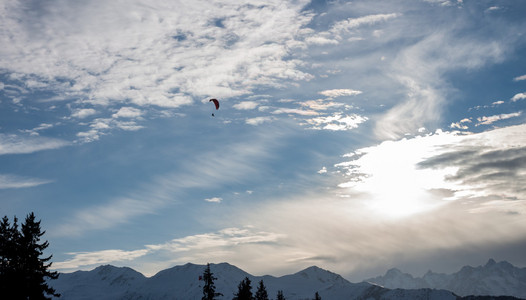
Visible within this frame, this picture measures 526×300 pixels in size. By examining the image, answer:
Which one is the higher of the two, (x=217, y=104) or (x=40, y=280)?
(x=217, y=104)

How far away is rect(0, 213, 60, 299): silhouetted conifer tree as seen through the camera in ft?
113

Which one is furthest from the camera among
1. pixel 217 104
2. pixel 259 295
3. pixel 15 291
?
pixel 217 104

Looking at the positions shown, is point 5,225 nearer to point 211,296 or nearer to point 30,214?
point 30,214

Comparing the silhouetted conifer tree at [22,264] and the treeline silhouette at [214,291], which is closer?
the silhouetted conifer tree at [22,264]

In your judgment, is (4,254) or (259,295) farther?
(259,295)

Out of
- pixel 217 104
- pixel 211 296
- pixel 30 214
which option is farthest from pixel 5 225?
pixel 217 104

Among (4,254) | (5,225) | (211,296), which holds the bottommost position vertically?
(211,296)

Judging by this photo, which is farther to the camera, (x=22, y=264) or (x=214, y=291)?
(x=214, y=291)

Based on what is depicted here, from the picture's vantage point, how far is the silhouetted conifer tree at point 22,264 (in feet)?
113

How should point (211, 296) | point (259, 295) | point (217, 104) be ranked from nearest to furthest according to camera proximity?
point (211, 296) < point (259, 295) < point (217, 104)

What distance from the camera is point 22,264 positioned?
116 ft

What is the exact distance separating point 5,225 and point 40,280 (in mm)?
5355

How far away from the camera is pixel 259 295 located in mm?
67188

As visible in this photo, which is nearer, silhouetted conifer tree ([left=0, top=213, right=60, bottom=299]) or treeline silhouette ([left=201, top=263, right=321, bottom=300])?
silhouetted conifer tree ([left=0, top=213, right=60, bottom=299])
